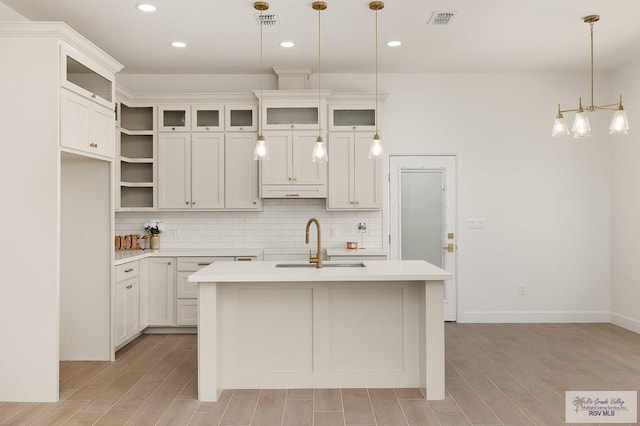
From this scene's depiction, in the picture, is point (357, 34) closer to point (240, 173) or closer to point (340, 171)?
point (340, 171)

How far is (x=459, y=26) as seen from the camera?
15.5 ft

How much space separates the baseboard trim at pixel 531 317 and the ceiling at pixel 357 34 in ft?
9.79

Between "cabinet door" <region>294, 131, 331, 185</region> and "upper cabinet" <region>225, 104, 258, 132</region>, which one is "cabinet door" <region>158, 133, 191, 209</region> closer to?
"upper cabinet" <region>225, 104, 258, 132</region>

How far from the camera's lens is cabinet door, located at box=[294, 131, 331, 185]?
19.2ft

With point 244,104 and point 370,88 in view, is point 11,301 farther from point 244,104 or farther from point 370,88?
point 370,88

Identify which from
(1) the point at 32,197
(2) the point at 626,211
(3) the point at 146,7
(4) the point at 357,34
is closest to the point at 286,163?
(4) the point at 357,34

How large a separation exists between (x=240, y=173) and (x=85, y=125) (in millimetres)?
2086

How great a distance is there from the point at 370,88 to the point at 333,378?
3.75 meters

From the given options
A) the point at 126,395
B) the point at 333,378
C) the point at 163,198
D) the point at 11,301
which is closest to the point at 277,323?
the point at 333,378

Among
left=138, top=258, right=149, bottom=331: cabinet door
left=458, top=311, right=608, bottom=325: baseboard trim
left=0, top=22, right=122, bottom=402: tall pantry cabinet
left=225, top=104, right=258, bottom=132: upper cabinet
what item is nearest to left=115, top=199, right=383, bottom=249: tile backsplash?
left=138, top=258, right=149, bottom=331: cabinet door

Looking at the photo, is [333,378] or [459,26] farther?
[459,26]

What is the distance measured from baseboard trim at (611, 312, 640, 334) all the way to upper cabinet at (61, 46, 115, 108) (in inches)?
238

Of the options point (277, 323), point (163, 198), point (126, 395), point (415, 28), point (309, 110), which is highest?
point (415, 28)

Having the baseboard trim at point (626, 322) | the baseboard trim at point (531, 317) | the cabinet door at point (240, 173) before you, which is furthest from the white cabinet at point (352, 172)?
the baseboard trim at point (626, 322)
